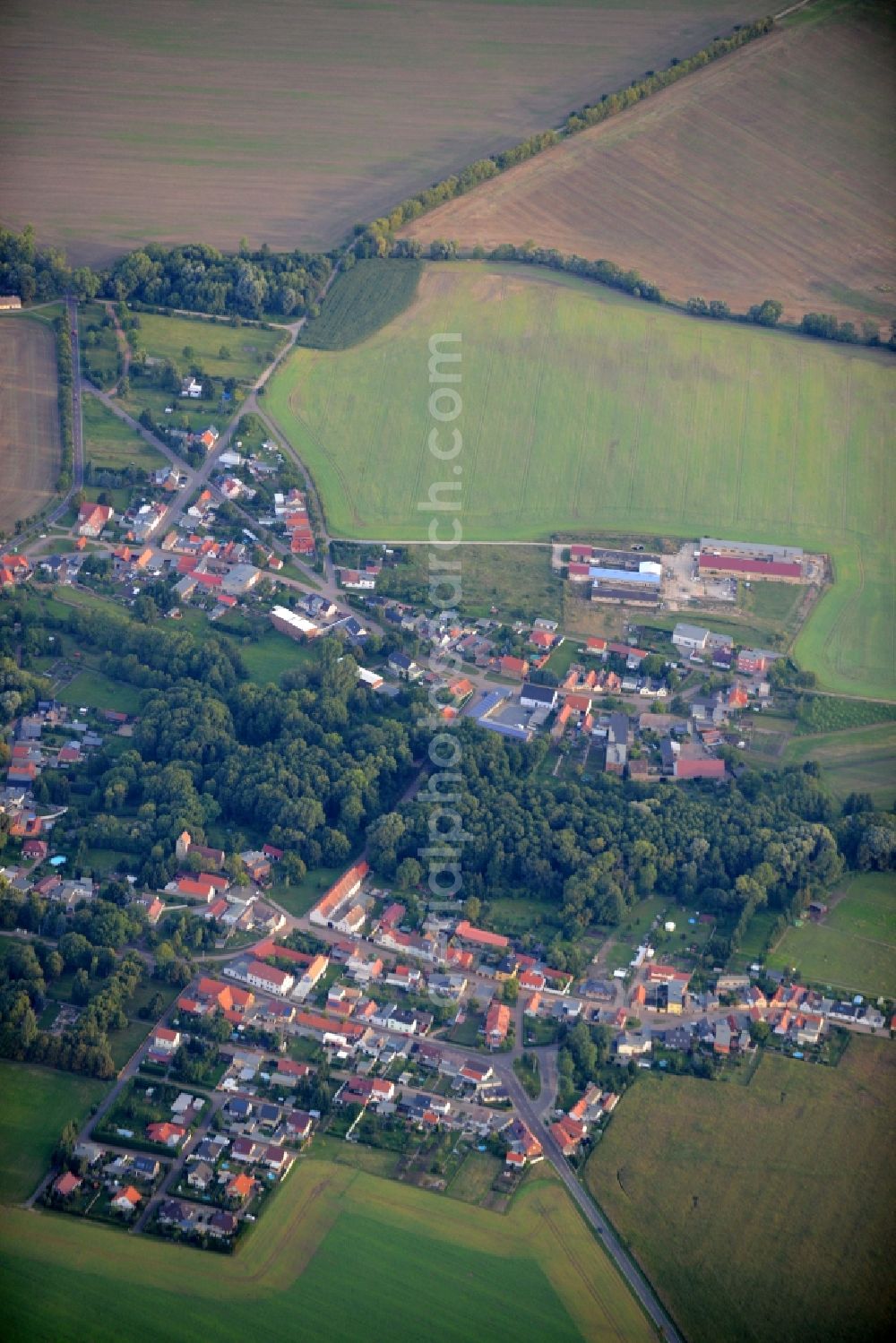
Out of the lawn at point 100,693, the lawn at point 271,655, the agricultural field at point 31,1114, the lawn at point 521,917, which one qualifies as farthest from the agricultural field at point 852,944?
the lawn at point 100,693

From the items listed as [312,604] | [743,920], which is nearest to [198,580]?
[312,604]

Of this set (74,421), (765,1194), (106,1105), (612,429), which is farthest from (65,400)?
(765,1194)

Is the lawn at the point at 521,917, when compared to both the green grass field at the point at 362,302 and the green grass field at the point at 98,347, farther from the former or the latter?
the green grass field at the point at 98,347

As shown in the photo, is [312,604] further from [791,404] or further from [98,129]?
[98,129]

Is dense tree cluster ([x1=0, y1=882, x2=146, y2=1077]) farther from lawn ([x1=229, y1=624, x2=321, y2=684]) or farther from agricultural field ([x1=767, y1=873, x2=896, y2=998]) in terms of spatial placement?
agricultural field ([x1=767, y1=873, x2=896, y2=998])

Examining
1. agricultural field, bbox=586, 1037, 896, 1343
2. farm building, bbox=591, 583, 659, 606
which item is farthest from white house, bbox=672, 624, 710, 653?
agricultural field, bbox=586, 1037, 896, 1343

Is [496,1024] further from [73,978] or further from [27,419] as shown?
[27,419]
